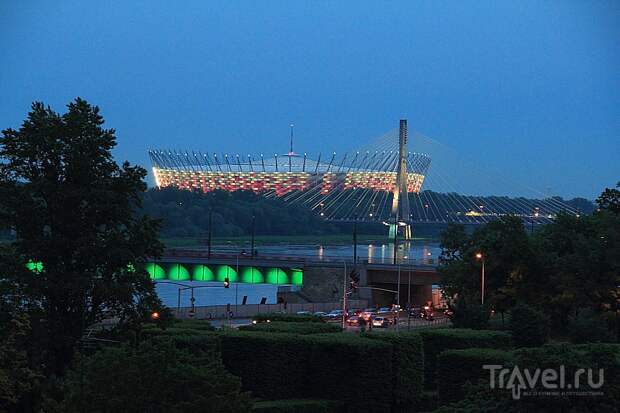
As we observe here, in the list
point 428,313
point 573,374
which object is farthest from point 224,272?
point 573,374

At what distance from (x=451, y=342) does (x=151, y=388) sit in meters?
16.4

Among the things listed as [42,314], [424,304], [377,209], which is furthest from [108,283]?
[377,209]

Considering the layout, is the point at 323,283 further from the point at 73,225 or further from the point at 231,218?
the point at 231,218

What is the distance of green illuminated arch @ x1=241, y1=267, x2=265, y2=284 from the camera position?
9356 centimetres

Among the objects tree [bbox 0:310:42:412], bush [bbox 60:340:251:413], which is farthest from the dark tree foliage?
bush [bbox 60:340:251:413]

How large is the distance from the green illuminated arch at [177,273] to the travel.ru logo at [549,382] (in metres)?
73.2

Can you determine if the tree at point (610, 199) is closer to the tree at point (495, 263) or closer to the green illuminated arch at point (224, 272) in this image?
the tree at point (495, 263)

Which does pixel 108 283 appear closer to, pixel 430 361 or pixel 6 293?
pixel 6 293

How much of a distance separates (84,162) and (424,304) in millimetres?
60904

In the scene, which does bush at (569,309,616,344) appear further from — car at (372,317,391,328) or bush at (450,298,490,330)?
car at (372,317,391,328)

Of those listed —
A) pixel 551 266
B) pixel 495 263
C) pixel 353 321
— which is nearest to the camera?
pixel 551 266

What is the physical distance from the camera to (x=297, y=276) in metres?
93.1

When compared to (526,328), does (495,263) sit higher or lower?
higher

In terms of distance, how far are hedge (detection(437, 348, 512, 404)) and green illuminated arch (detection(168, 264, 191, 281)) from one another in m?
64.2
